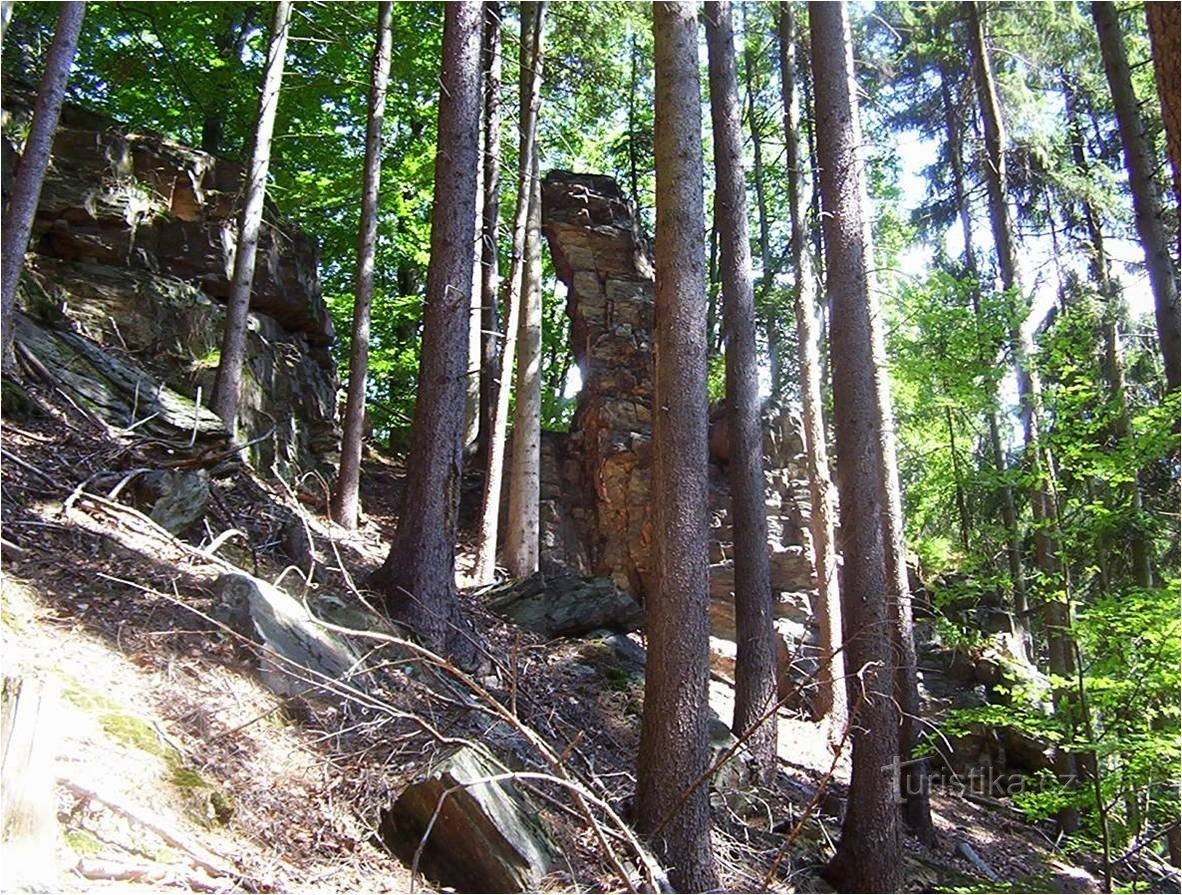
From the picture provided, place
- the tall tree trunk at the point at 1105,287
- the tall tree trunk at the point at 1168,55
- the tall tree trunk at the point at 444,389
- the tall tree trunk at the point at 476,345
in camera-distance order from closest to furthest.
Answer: the tall tree trunk at the point at 1168,55 → the tall tree trunk at the point at 444,389 → the tall tree trunk at the point at 476,345 → the tall tree trunk at the point at 1105,287

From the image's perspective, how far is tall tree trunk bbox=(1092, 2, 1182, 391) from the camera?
346 inches

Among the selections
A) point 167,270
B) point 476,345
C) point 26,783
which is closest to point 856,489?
point 26,783

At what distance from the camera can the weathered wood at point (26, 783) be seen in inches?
114

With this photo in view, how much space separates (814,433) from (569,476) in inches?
205

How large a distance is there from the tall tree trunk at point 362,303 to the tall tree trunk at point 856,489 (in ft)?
24.8

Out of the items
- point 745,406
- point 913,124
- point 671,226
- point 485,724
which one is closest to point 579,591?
point 745,406

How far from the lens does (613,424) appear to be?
1572 centimetres

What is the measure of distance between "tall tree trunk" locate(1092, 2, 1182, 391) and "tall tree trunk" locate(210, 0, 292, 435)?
A: 1075 cm

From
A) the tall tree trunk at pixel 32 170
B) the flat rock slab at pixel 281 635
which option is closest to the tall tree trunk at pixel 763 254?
the tall tree trunk at pixel 32 170

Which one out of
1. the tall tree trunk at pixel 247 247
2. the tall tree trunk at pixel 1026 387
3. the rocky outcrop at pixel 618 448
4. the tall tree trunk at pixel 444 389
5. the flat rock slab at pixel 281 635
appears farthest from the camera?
the rocky outcrop at pixel 618 448

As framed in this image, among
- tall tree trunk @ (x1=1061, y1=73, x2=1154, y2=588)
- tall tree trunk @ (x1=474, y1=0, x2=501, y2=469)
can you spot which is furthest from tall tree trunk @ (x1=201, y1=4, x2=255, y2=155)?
tall tree trunk @ (x1=1061, y1=73, x2=1154, y2=588)

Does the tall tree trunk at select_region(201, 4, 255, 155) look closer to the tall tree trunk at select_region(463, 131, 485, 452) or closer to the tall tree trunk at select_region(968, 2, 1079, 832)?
the tall tree trunk at select_region(463, 131, 485, 452)

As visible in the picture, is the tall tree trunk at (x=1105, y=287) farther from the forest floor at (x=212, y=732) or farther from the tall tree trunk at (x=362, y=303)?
the tall tree trunk at (x=362, y=303)

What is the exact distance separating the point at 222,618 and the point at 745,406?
252 inches
